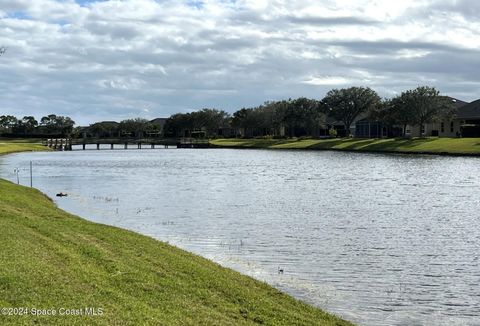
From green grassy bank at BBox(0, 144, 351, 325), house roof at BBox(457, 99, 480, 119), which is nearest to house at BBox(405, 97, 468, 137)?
house roof at BBox(457, 99, 480, 119)

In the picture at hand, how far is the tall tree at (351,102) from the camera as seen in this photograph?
155 meters

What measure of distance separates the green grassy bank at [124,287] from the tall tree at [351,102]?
140365 millimetres

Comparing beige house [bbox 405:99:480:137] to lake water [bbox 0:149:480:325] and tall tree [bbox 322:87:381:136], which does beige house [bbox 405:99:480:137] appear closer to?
tall tree [bbox 322:87:381:136]

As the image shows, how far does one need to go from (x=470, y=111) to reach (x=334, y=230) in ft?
369

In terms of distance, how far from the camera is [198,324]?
34.9 ft

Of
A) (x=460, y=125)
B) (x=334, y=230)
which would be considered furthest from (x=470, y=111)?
(x=334, y=230)

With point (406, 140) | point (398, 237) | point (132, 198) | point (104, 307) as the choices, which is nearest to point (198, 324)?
point (104, 307)

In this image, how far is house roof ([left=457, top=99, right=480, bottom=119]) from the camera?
126 m

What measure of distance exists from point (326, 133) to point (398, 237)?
157 metres

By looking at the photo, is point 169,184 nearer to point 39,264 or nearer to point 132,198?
point 132,198

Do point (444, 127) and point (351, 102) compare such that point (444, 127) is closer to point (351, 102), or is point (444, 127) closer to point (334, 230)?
point (351, 102)

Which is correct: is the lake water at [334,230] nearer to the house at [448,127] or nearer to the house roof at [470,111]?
the house roof at [470,111]

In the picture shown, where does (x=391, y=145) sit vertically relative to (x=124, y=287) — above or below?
above

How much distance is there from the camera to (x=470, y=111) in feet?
424
